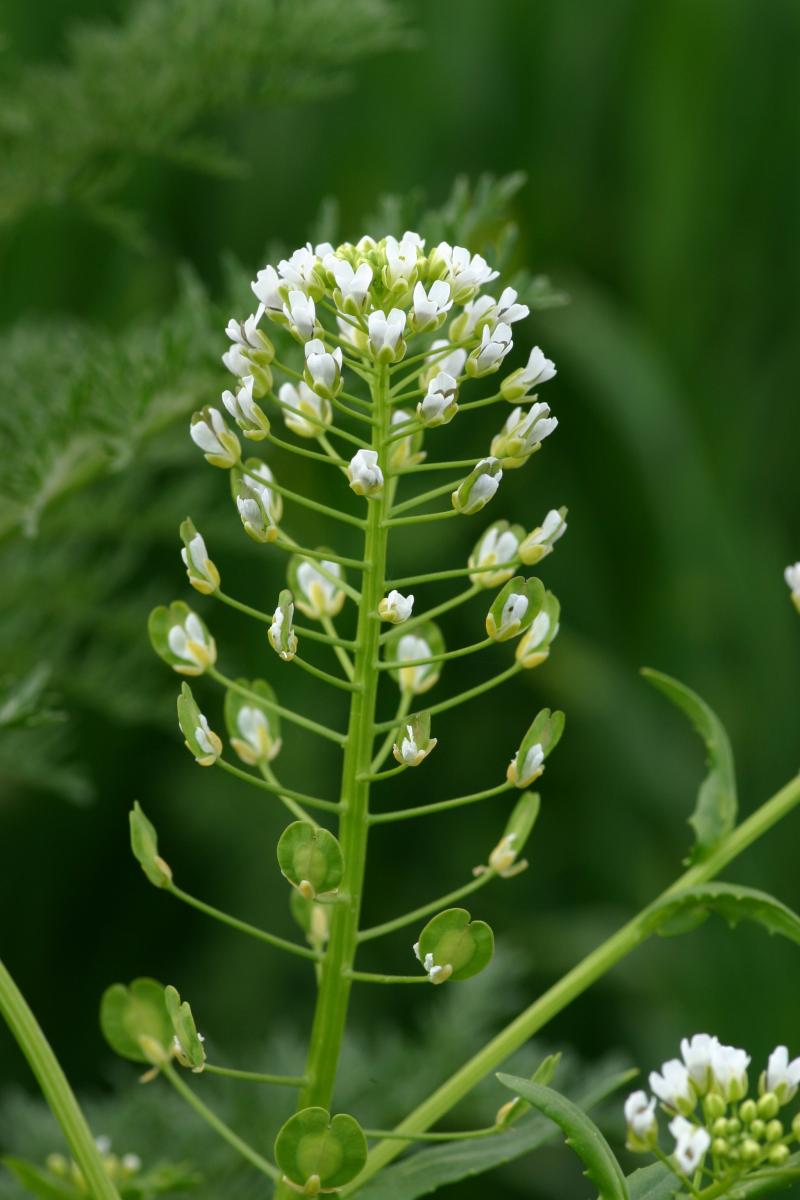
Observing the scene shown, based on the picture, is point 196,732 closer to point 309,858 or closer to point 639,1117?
point 309,858

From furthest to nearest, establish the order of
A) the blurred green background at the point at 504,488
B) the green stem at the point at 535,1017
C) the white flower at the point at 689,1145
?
1. the blurred green background at the point at 504,488
2. the green stem at the point at 535,1017
3. the white flower at the point at 689,1145

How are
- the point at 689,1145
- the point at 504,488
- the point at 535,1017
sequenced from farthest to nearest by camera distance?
1. the point at 504,488
2. the point at 535,1017
3. the point at 689,1145

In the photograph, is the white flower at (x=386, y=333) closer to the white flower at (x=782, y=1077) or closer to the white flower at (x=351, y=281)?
the white flower at (x=351, y=281)

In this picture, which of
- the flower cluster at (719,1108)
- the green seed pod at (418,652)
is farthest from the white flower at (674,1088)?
the green seed pod at (418,652)

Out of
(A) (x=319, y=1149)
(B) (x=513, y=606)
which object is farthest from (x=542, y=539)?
(A) (x=319, y=1149)

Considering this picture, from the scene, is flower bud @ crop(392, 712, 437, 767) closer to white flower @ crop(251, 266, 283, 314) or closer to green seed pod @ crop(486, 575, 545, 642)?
green seed pod @ crop(486, 575, 545, 642)

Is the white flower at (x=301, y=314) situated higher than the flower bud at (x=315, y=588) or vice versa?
the white flower at (x=301, y=314)

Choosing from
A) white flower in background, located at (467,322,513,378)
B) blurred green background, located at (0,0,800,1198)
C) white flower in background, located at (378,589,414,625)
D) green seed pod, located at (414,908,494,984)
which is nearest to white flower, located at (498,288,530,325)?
white flower in background, located at (467,322,513,378)
